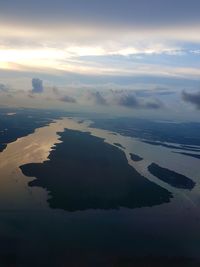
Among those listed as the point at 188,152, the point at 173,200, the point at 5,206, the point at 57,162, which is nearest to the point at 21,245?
the point at 5,206

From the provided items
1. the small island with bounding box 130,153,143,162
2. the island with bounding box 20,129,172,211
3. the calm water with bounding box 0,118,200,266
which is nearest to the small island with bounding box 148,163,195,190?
the island with bounding box 20,129,172,211

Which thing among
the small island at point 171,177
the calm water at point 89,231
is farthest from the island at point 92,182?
the small island at point 171,177

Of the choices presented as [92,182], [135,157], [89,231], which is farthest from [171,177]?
[89,231]

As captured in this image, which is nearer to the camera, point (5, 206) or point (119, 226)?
point (119, 226)

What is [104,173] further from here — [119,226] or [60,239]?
[60,239]

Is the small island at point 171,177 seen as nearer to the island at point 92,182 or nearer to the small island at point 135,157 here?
the island at point 92,182

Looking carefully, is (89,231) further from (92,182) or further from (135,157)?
(135,157)
